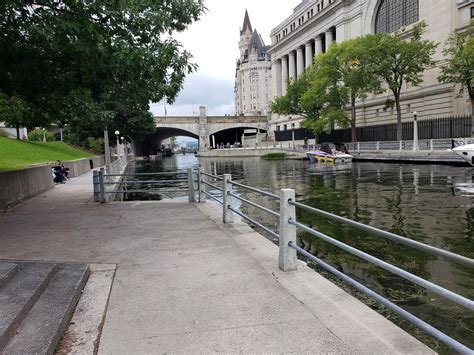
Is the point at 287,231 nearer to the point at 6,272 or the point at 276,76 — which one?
the point at 6,272

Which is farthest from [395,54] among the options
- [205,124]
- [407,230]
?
[205,124]

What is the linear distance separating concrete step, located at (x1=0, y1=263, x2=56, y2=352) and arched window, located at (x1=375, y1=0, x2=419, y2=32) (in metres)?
58.1

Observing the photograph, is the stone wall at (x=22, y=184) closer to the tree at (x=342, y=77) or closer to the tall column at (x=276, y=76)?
the tree at (x=342, y=77)

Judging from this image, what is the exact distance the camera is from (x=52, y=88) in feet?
38.4

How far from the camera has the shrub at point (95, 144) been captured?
62172 mm

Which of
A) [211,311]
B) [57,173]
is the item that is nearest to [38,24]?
[211,311]

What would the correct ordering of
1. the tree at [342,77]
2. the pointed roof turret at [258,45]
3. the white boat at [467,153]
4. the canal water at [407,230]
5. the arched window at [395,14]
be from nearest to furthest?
the canal water at [407,230] → the white boat at [467,153] → the tree at [342,77] → the arched window at [395,14] → the pointed roof turret at [258,45]

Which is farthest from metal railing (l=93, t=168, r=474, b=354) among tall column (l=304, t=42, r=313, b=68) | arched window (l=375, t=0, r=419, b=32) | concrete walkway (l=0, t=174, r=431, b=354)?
tall column (l=304, t=42, r=313, b=68)

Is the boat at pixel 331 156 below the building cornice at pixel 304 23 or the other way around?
below

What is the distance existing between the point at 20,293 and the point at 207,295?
204cm

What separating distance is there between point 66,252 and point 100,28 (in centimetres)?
516

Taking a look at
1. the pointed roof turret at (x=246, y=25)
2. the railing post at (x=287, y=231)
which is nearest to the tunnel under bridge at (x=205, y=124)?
the railing post at (x=287, y=231)

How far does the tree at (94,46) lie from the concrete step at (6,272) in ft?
14.9

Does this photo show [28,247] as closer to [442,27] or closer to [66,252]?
[66,252]
